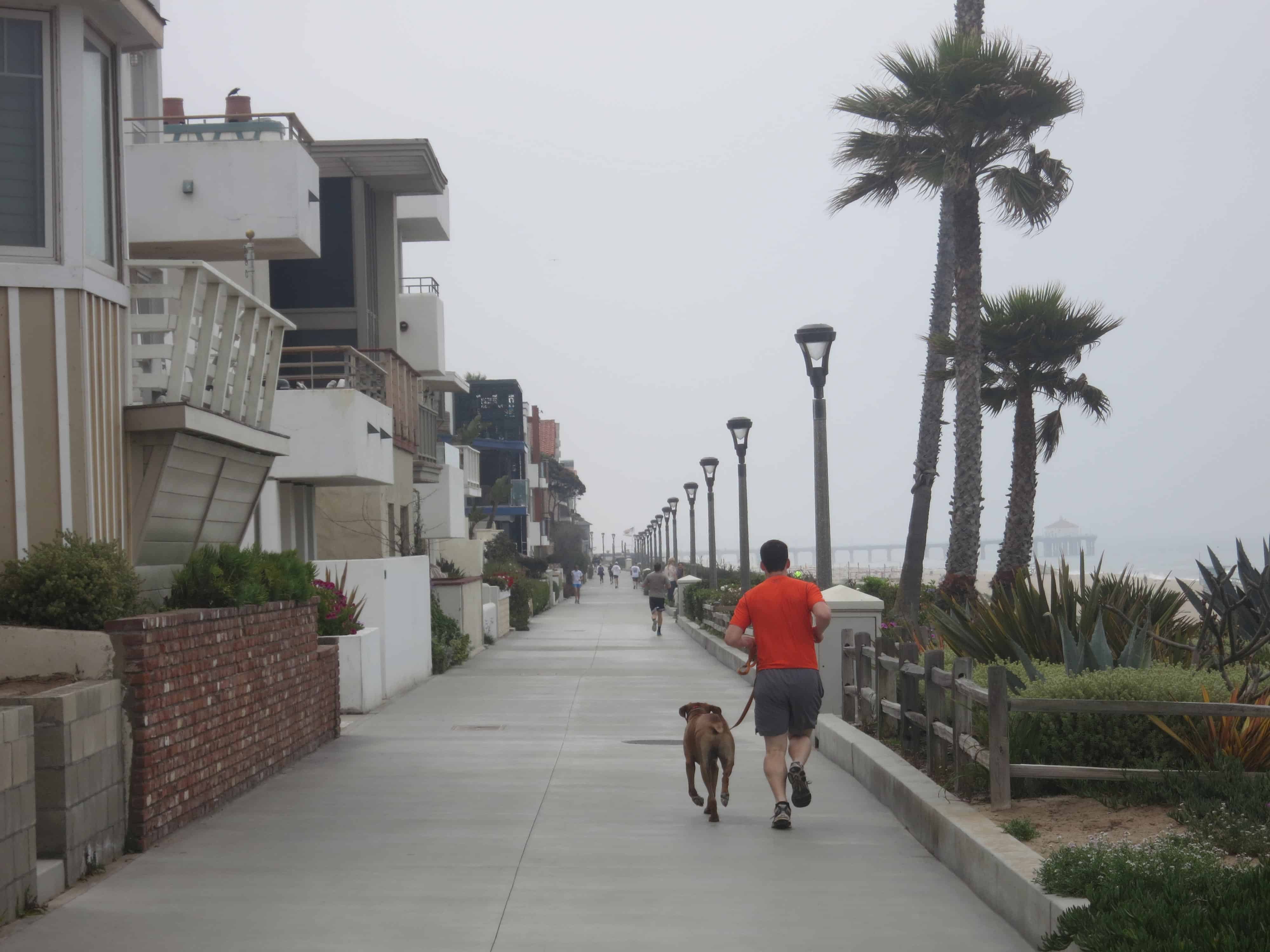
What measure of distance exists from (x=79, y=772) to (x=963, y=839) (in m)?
4.57

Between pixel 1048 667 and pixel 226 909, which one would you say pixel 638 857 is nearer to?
pixel 226 909

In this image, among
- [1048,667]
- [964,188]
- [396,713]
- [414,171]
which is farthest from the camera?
[414,171]

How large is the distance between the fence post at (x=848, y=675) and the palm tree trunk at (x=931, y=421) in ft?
45.8

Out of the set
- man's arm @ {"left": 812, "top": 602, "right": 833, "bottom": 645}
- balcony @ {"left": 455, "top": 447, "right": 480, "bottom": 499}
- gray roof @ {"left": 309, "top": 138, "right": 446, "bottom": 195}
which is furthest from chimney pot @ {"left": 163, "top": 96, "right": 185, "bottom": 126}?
balcony @ {"left": 455, "top": 447, "right": 480, "bottom": 499}

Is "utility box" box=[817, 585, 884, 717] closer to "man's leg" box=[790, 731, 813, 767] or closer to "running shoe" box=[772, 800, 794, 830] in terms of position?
"man's leg" box=[790, 731, 813, 767]

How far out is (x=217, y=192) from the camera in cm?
2067

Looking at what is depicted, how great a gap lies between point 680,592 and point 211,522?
36.4 m

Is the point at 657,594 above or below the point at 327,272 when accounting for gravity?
below

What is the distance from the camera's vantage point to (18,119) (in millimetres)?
9102

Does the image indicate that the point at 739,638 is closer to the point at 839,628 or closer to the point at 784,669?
the point at 784,669

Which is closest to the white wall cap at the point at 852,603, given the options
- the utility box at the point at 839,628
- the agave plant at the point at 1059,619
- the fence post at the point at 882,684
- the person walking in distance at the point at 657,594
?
the utility box at the point at 839,628

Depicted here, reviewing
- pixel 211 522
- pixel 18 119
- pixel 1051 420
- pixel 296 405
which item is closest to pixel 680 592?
pixel 1051 420

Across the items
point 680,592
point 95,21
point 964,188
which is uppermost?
point 964,188

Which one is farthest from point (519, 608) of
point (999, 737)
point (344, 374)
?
point (999, 737)
